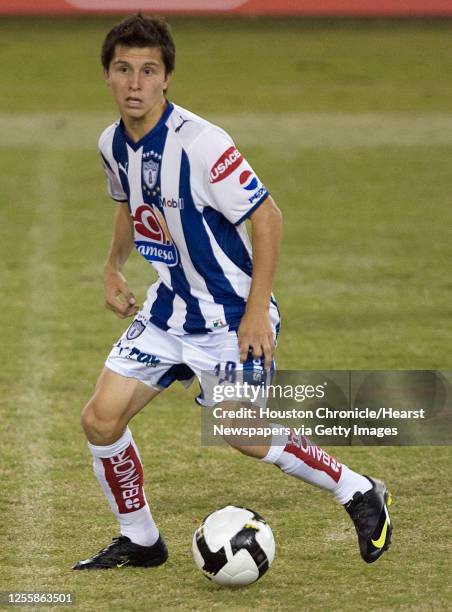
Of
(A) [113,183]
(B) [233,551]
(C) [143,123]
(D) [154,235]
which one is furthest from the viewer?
(A) [113,183]

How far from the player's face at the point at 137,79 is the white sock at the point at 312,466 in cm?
130

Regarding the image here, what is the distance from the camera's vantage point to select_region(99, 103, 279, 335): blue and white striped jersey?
15.8ft

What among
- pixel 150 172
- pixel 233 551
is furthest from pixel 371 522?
pixel 150 172

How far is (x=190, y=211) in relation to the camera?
487 centimetres

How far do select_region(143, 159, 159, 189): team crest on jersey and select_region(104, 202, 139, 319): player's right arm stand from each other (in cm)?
40

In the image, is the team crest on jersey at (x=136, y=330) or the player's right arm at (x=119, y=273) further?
the player's right arm at (x=119, y=273)

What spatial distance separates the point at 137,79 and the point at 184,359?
41.2 inches

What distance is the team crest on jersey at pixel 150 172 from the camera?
4891mm

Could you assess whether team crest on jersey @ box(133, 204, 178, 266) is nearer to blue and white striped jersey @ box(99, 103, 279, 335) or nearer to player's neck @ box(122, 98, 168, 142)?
blue and white striped jersey @ box(99, 103, 279, 335)

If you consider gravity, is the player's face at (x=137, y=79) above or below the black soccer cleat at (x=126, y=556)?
above

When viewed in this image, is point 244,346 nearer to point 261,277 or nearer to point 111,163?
point 261,277

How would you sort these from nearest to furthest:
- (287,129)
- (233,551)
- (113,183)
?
(233,551) < (113,183) < (287,129)

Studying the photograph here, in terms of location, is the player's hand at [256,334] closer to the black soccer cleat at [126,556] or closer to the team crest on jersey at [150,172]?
the team crest on jersey at [150,172]

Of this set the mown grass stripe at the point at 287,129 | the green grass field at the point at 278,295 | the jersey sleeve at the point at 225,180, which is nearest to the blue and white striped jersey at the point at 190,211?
the jersey sleeve at the point at 225,180
